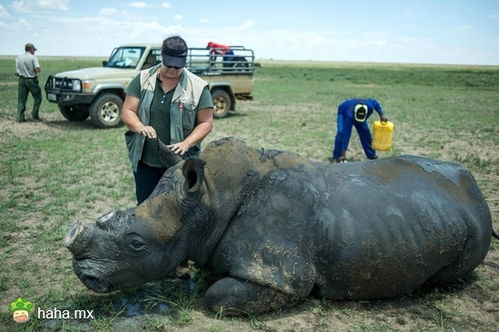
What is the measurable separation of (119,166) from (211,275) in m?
5.57

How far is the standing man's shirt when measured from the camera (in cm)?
1399

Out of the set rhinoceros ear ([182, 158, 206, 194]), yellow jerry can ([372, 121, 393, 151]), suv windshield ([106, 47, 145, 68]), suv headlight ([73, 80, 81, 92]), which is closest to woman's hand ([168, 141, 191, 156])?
rhinoceros ear ([182, 158, 206, 194])

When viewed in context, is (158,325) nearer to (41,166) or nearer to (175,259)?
(175,259)

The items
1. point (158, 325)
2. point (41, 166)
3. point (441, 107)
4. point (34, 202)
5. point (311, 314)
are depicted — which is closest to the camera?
point (158, 325)

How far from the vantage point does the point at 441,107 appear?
846 inches

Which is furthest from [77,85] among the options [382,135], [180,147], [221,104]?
[180,147]

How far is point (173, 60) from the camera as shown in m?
4.15

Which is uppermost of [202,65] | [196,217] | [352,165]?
[202,65]

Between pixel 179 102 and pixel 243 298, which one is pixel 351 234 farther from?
pixel 179 102

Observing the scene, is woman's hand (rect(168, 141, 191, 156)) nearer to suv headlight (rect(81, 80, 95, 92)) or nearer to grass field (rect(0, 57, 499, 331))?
grass field (rect(0, 57, 499, 331))

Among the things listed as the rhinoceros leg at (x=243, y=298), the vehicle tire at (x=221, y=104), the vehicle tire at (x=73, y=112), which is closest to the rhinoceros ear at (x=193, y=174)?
the rhinoceros leg at (x=243, y=298)

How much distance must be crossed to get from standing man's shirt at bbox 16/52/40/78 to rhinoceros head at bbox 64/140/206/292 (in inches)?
485

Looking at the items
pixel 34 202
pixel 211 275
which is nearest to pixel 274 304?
pixel 211 275

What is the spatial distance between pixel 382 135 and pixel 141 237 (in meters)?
7.47
